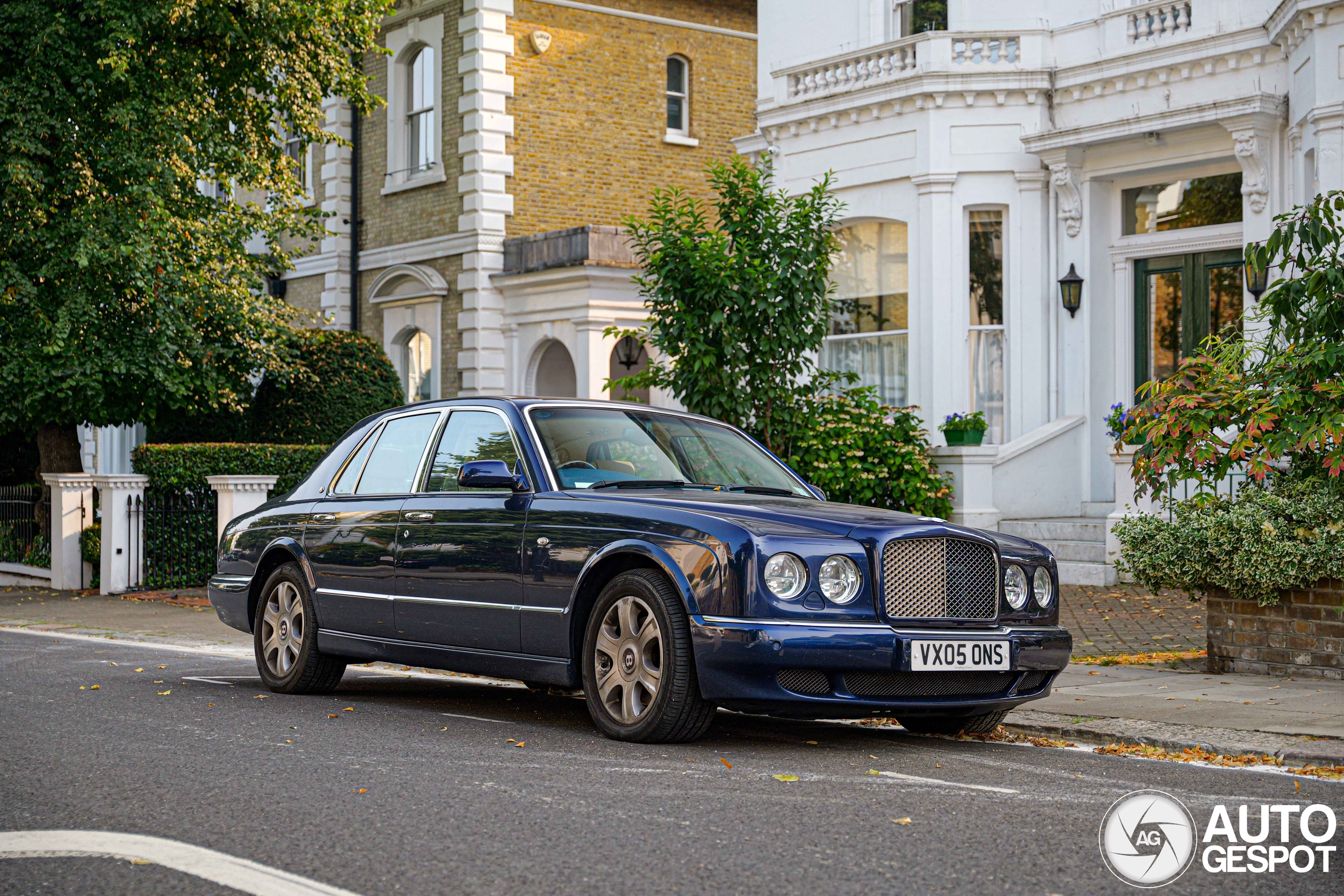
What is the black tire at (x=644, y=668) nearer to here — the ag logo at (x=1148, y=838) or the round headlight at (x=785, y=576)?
the round headlight at (x=785, y=576)

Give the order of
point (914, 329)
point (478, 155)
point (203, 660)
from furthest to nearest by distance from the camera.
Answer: point (478, 155), point (914, 329), point (203, 660)

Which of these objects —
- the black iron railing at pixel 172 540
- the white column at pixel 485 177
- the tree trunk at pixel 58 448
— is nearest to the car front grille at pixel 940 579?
the black iron railing at pixel 172 540

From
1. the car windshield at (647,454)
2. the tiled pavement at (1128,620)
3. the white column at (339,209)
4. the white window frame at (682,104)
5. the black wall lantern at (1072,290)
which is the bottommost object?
the tiled pavement at (1128,620)

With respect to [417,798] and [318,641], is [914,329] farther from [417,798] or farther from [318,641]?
[417,798]

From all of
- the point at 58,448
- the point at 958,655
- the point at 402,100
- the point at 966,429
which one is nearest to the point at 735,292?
the point at 966,429

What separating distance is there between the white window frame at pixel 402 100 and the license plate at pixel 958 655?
20.9 metres

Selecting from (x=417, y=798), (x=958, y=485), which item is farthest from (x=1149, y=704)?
(x=958, y=485)

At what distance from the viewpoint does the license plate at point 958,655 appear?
6.80 m

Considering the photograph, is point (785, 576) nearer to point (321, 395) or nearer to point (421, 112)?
point (321, 395)

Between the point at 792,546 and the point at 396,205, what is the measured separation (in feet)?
71.0

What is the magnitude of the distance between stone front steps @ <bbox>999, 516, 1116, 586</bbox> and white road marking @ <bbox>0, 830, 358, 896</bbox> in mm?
11480

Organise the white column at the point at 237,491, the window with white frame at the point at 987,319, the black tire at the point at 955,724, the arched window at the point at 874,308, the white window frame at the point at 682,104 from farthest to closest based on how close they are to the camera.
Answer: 1. the white window frame at the point at 682,104
2. the arched window at the point at 874,308
3. the window with white frame at the point at 987,319
4. the white column at the point at 237,491
5. the black tire at the point at 955,724

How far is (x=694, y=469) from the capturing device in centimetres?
832

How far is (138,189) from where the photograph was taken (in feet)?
59.0
